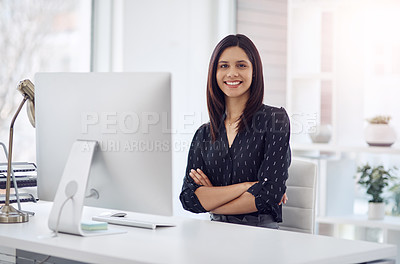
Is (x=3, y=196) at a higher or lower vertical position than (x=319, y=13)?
lower

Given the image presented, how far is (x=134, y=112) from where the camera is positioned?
1.92m

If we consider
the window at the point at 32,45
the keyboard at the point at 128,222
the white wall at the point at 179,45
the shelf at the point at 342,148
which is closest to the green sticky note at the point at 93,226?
the keyboard at the point at 128,222

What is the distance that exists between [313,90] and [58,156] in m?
2.52

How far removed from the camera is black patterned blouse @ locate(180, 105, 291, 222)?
2449 mm

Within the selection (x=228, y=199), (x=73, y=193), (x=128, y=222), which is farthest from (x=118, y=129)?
(x=228, y=199)

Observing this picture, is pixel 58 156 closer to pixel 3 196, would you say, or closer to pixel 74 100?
pixel 74 100

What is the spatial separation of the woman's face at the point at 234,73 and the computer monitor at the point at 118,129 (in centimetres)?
78

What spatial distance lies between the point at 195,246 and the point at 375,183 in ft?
7.68

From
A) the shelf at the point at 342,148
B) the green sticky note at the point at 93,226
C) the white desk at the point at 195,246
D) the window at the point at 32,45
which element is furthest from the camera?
the shelf at the point at 342,148

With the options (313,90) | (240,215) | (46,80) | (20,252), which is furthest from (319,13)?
(20,252)

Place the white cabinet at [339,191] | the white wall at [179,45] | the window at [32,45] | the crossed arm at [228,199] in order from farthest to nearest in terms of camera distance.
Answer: the white wall at [179,45] → the white cabinet at [339,191] → the window at [32,45] → the crossed arm at [228,199]

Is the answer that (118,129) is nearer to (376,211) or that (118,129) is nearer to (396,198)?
(376,211)

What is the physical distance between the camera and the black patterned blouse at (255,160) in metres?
2.45

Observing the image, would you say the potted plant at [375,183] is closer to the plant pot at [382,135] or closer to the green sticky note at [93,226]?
the plant pot at [382,135]
